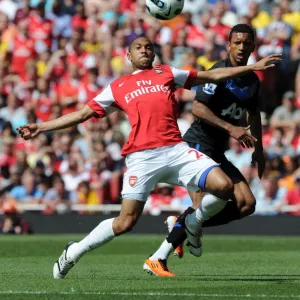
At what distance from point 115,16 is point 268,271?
13215 millimetres

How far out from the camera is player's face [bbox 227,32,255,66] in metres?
10.5

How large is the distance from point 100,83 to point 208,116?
1161 centimetres

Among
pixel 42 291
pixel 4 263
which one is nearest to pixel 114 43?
A: pixel 4 263

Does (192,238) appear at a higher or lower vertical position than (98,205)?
higher

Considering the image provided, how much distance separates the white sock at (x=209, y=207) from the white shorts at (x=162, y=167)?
0.33 m

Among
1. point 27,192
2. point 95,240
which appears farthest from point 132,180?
point 27,192

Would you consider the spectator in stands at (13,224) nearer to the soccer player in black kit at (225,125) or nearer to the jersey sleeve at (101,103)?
the soccer player in black kit at (225,125)

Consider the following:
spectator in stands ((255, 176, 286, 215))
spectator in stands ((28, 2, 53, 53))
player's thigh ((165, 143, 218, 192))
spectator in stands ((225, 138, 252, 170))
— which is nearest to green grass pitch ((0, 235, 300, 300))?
player's thigh ((165, 143, 218, 192))

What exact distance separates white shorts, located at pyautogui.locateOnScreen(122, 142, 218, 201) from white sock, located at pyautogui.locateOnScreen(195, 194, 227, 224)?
333 millimetres

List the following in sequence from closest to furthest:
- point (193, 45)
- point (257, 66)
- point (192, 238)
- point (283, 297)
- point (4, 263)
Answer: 1. point (283, 297)
2. point (257, 66)
3. point (192, 238)
4. point (4, 263)
5. point (193, 45)

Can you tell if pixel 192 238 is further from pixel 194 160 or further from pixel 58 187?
pixel 58 187

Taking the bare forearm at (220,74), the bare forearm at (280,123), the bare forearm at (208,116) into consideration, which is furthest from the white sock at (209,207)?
the bare forearm at (280,123)

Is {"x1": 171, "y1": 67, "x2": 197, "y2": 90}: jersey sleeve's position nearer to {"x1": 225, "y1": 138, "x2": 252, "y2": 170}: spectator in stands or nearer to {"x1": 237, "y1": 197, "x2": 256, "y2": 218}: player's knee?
{"x1": 237, "y1": 197, "x2": 256, "y2": 218}: player's knee

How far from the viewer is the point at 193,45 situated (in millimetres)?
21734
